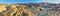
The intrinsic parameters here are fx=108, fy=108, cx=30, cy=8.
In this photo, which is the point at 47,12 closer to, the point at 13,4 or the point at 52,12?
the point at 52,12

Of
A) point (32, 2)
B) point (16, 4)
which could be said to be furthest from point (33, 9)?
point (16, 4)

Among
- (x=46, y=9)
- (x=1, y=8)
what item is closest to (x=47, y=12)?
(x=46, y=9)

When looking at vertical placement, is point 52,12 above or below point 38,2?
below

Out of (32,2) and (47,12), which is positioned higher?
(32,2)

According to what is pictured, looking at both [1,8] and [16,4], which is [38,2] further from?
[1,8]

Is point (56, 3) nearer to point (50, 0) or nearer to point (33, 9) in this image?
point (50, 0)

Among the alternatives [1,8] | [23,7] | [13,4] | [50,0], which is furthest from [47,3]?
[1,8]
